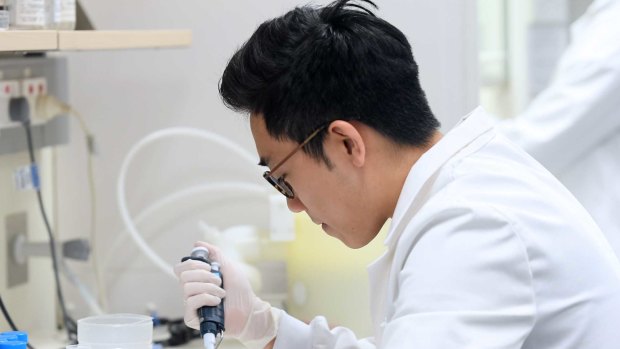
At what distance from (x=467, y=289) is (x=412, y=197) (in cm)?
22

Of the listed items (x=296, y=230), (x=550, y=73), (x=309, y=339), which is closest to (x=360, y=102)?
(x=309, y=339)

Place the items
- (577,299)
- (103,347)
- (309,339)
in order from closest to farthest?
1. (577,299)
2. (103,347)
3. (309,339)

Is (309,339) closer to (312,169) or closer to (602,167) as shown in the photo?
(312,169)

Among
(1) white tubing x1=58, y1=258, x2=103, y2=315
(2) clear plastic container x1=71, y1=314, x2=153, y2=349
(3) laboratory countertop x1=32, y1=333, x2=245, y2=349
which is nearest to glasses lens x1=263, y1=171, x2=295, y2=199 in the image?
(2) clear plastic container x1=71, y1=314, x2=153, y2=349

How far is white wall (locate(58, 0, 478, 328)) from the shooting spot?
93.9 inches

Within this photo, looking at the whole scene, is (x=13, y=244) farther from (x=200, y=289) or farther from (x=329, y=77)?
(x=329, y=77)

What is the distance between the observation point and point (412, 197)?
1.25 metres

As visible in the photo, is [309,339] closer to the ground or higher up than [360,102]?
closer to the ground

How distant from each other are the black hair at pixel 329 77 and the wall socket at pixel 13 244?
0.90 m

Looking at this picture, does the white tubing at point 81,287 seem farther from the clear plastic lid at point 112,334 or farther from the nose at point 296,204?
the nose at point 296,204

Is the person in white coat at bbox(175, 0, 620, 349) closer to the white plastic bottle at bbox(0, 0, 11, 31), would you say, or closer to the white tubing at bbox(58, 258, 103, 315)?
the white plastic bottle at bbox(0, 0, 11, 31)

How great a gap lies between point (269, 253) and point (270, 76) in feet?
3.23

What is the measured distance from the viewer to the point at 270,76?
1.28 m

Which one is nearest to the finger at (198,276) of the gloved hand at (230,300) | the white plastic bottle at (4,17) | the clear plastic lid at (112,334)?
the gloved hand at (230,300)
